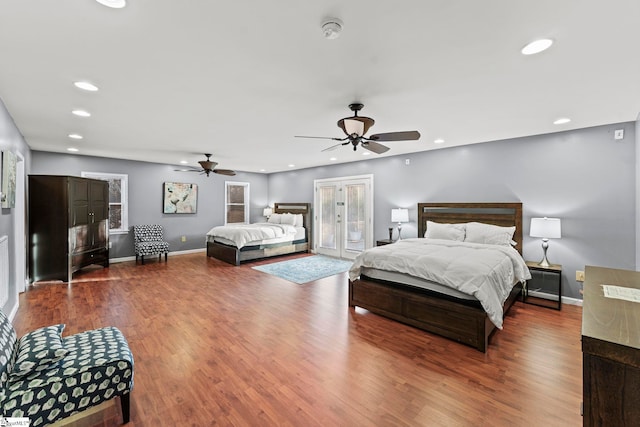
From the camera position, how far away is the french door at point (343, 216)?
21.5ft

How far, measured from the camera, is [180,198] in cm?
746

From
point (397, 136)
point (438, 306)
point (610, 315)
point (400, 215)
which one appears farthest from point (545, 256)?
point (610, 315)

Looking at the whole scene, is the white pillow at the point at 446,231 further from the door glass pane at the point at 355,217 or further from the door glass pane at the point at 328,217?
the door glass pane at the point at 328,217

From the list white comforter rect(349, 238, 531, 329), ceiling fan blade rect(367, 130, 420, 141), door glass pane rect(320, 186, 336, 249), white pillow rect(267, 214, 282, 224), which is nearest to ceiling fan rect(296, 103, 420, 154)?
ceiling fan blade rect(367, 130, 420, 141)

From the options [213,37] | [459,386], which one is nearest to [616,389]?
[459,386]

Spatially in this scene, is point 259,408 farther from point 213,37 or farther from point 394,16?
point 394,16

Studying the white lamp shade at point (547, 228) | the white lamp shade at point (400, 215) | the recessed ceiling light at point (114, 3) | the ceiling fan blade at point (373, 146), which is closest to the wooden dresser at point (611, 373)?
the recessed ceiling light at point (114, 3)

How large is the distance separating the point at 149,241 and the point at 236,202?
2801 mm

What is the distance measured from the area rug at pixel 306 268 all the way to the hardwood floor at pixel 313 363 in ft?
3.33

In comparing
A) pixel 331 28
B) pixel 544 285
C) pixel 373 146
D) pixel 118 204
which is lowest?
pixel 544 285

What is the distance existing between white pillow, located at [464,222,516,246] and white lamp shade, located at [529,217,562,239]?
0.34 meters

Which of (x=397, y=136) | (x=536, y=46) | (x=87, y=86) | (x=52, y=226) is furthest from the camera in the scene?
(x=52, y=226)

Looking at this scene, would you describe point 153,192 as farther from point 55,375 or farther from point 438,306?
point 438,306

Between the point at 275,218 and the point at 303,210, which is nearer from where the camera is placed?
the point at 303,210
